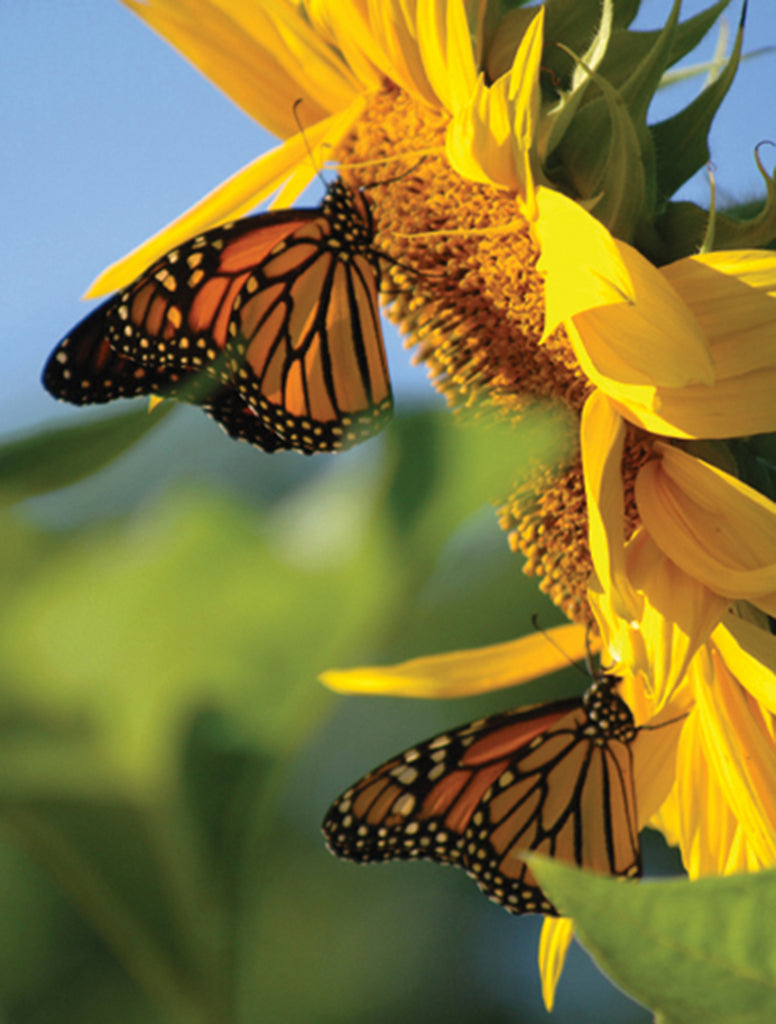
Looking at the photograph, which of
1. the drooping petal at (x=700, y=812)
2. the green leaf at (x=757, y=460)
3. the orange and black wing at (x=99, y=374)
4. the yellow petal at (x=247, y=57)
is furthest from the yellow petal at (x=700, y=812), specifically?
the yellow petal at (x=247, y=57)

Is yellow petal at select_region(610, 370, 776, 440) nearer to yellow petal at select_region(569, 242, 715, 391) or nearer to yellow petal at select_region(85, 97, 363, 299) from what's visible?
yellow petal at select_region(569, 242, 715, 391)

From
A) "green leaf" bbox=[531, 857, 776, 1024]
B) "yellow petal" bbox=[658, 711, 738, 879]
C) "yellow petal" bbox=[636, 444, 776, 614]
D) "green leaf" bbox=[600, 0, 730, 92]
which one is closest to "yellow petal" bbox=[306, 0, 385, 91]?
"green leaf" bbox=[600, 0, 730, 92]

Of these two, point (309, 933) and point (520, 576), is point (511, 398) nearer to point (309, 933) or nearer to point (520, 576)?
point (520, 576)

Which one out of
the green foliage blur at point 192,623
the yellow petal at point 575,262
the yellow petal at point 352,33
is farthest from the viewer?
the yellow petal at point 352,33

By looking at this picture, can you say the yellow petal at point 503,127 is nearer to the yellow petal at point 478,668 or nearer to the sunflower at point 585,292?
the sunflower at point 585,292

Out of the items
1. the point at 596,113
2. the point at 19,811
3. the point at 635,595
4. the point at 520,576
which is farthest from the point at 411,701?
the point at 19,811

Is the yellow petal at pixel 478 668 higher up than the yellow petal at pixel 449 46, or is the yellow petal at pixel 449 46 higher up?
the yellow petal at pixel 449 46
